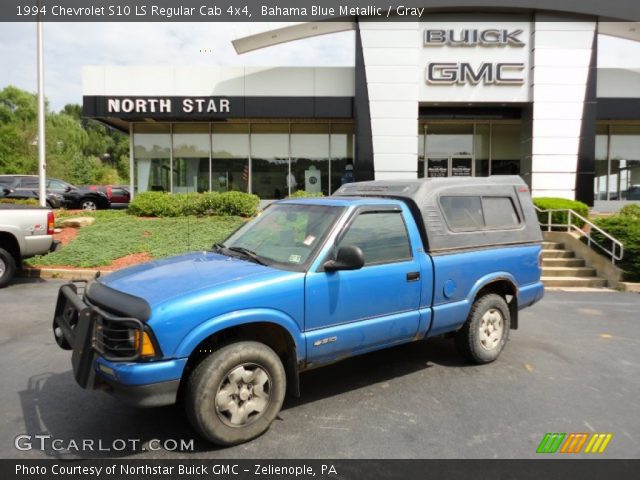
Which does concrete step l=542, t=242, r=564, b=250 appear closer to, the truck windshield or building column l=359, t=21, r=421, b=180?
building column l=359, t=21, r=421, b=180

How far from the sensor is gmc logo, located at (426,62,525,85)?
1725 cm

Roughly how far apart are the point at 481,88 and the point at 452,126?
2840mm

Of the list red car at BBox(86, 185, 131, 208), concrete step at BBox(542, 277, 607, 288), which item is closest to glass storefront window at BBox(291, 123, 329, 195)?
red car at BBox(86, 185, 131, 208)

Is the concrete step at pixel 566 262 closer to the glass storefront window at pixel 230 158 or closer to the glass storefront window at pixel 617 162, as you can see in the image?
the glass storefront window at pixel 617 162

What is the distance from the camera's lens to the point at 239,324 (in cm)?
337

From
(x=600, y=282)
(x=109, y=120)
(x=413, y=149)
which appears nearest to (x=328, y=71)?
(x=413, y=149)

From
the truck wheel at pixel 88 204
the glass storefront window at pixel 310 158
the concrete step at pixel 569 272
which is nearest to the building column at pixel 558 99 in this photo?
the concrete step at pixel 569 272

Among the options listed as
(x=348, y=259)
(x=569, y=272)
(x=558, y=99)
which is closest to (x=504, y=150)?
(x=558, y=99)

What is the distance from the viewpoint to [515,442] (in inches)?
137

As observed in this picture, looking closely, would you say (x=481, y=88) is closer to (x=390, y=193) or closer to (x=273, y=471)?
(x=390, y=193)

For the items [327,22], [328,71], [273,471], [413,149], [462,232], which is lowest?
[273,471]

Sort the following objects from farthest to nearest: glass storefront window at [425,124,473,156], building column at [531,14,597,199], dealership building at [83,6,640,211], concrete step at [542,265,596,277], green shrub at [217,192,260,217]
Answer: glass storefront window at [425,124,473,156] < dealership building at [83,6,640,211] < building column at [531,14,597,199] < green shrub at [217,192,260,217] < concrete step at [542,265,596,277]

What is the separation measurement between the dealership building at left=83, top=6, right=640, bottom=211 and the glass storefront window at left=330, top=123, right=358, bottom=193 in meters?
0.04

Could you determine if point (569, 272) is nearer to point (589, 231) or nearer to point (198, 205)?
point (589, 231)
